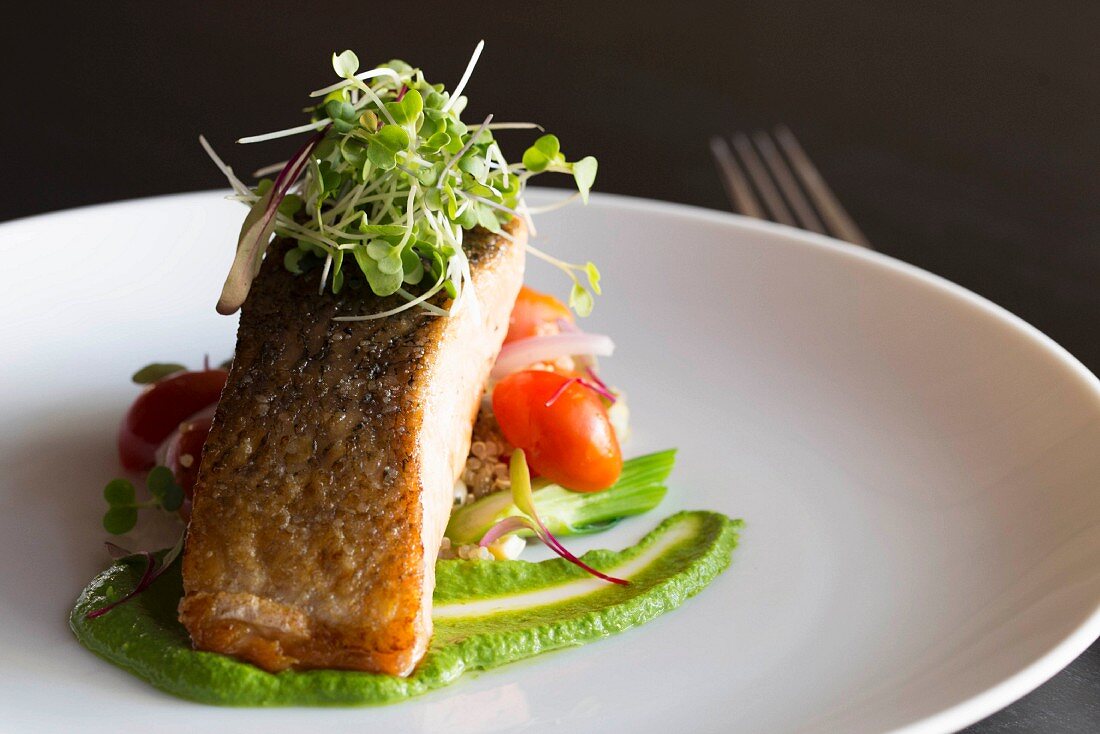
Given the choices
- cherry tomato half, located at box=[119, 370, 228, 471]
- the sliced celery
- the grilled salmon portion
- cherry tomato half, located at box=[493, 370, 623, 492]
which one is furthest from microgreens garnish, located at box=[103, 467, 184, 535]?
cherry tomato half, located at box=[493, 370, 623, 492]

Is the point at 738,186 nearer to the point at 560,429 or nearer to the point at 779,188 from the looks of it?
the point at 779,188

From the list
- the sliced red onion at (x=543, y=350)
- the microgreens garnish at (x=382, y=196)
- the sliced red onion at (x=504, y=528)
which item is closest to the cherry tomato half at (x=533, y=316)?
the sliced red onion at (x=543, y=350)

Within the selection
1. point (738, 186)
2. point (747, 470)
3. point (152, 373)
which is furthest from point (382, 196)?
point (738, 186)

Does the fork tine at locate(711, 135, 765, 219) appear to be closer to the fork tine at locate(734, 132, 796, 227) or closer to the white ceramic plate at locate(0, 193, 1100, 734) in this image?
the fork tine at locate(734, 132, 796, 227)

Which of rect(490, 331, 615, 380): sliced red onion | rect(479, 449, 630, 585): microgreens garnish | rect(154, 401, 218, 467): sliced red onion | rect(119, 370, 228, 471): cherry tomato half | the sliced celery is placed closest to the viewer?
rect(479, 449, 630, 585): microgreens garnish

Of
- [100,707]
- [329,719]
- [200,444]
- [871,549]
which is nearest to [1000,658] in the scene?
[871,549]

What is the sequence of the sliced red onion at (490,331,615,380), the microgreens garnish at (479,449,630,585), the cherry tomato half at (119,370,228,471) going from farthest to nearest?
the sliced red onion at (490,331,615,380) < the cherry tomato half at (119,370,228,471) < the microgreens garnish at (479,449,630,585)
